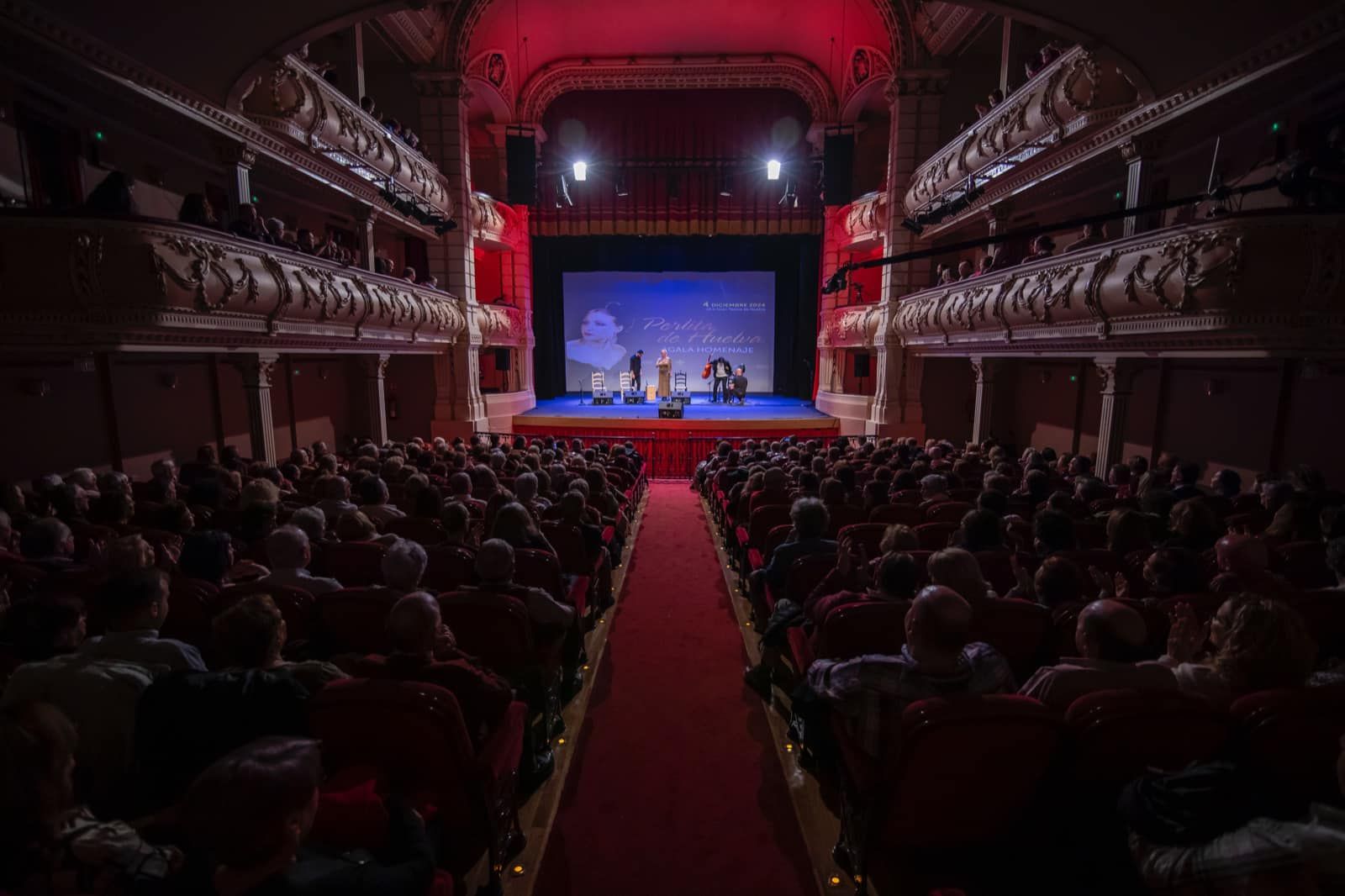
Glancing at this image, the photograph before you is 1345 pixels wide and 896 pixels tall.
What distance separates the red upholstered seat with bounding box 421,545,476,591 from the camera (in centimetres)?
361

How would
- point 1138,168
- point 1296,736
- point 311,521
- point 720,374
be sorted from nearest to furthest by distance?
1. point 1296,736
2. point 311,521
3. point 1138,168
4. point 720,374

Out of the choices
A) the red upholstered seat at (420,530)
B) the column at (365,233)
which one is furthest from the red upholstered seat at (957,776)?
the column at (365,233)

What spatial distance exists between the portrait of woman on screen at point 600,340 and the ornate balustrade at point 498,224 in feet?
9.53

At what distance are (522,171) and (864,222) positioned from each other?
8.85 meters

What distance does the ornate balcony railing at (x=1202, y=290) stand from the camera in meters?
5.39

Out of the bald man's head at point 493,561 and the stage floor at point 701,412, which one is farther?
the stage floor at point 701,412

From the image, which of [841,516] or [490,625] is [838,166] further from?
[490,625]

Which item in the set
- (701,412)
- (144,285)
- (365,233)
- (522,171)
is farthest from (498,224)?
(144,285)

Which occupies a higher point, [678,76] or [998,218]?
[678,76]

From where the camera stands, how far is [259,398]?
28.1 feet

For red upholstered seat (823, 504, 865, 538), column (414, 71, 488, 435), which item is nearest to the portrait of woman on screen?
column (414, 71, 488, 435)

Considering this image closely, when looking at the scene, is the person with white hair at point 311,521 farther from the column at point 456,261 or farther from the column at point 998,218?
the column at point 998,218

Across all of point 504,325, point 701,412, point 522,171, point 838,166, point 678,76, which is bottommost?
point 701,412

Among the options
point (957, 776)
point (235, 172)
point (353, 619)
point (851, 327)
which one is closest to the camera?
point (957, 776)
